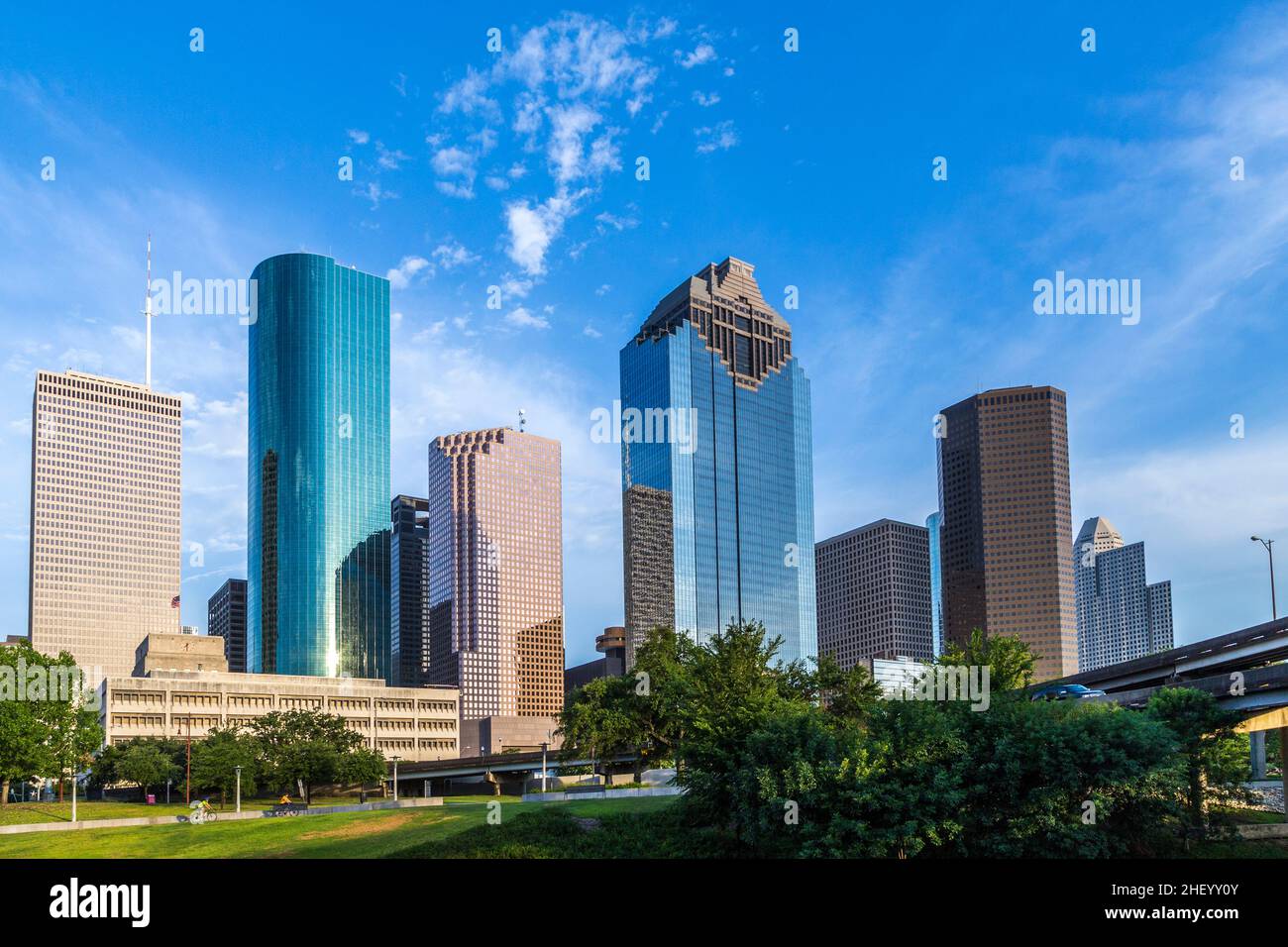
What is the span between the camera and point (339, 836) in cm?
6222

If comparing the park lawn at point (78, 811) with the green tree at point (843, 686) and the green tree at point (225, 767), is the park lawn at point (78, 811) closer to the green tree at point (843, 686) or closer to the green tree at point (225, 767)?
the green tree at point (225, 767)

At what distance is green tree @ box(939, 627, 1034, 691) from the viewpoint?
76.1m

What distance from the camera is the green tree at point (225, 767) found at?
109 meters

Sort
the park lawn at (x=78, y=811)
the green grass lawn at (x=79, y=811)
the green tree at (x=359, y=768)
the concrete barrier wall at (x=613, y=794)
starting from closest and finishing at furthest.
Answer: the concrete barrier wall at (x=613, y=794), the park lawn at (x=78, y=811), the green grass lawn at (x=79, y=811), the green tree at (x=359, y=768)

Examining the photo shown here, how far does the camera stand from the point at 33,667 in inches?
3873

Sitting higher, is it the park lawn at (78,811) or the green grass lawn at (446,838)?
the green grass lawn at (446,838)

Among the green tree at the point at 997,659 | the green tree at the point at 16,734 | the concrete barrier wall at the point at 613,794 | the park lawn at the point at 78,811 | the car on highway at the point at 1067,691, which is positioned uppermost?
the green tree at the point at 997,659

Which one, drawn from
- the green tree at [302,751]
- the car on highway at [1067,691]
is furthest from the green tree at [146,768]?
the car on highway at [1067,691]

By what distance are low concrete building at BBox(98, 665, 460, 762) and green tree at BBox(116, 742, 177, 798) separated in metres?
38.1

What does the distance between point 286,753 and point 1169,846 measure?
83653 mm

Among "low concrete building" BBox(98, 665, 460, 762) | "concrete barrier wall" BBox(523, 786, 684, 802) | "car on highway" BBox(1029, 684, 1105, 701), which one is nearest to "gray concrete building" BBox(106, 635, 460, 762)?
"low concrete building" BBox(98, 665, 460, 762)

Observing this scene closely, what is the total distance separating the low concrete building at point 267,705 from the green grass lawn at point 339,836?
89334 mm

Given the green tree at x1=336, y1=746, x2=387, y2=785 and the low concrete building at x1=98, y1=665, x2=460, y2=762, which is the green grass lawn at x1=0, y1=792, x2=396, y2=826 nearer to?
the green tree at x1=336, y1=746, x2=387, y2=785

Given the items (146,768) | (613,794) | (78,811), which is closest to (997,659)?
(613,794)
